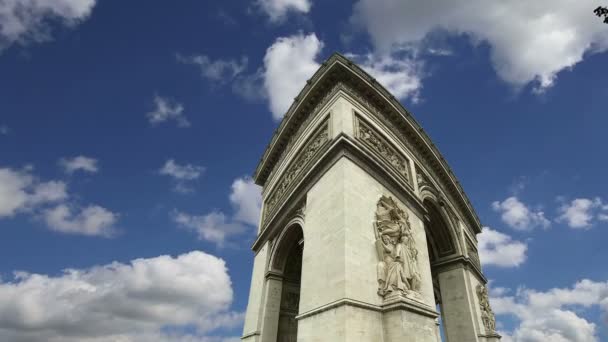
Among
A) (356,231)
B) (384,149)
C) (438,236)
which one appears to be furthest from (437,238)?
(356,231)

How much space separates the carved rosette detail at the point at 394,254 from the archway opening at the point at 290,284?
3.61 metres

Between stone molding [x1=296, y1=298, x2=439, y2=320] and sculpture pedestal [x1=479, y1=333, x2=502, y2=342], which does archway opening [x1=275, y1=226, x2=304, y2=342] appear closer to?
stone molding [x1=296, y1=298, x2=439, y2=320]

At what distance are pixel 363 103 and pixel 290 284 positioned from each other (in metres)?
7.89

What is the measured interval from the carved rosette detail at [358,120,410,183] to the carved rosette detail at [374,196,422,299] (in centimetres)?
245

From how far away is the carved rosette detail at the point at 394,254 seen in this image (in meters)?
8.35

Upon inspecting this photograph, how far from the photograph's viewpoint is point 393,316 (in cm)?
772

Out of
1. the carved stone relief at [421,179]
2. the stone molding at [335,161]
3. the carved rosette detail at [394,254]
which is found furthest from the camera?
the carved stone relief at [421,179]

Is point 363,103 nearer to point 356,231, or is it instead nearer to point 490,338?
point 356,231

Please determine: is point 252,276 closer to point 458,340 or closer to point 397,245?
point 397,245

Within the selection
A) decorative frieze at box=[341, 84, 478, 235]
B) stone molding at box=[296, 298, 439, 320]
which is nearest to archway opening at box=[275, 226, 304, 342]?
stone molding at box=[296, 298, 439, 320]

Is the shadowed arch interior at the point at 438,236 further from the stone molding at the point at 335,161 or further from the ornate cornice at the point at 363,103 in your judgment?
the stone molding at the point at 335,161

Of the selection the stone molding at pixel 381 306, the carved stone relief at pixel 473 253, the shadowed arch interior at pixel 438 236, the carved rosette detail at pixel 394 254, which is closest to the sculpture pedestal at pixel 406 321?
the stone molding at pixel 381 306

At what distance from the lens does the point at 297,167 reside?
13.7 m

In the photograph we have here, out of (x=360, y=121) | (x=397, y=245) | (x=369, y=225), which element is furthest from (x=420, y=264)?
(x=360, y=121)
